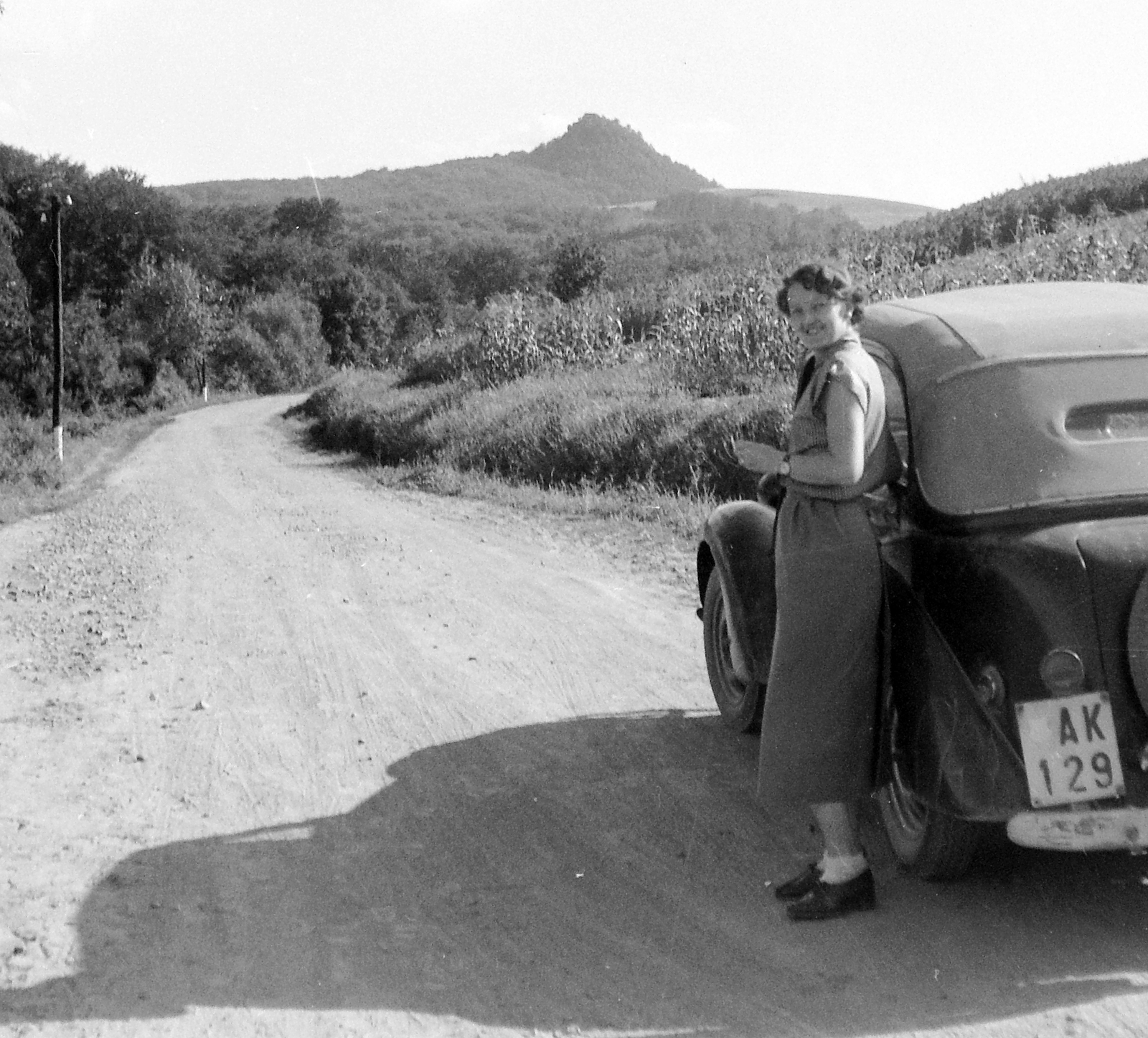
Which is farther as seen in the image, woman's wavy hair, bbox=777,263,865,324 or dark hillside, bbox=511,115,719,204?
dark hillside, bbox=511,115,719,204

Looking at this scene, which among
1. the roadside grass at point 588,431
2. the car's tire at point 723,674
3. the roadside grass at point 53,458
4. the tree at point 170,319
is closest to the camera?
the car's tire at point 723,674

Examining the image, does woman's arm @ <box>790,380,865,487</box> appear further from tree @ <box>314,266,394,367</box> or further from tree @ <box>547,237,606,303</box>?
tree @ <box>314,266,394,367</box>

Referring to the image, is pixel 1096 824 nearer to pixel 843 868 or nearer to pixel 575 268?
pixel 843 868

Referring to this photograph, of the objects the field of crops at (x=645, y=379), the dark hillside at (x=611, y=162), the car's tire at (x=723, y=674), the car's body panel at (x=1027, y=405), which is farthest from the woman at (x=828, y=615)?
the dark hillside at (x=611, y=162)

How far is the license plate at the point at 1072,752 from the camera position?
3.54 m

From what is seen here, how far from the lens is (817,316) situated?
396cm

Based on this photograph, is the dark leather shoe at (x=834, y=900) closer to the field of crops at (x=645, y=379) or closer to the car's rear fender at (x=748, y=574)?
the car's rear fender at (x=748, y=574)

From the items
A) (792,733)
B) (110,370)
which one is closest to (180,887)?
(792,733)

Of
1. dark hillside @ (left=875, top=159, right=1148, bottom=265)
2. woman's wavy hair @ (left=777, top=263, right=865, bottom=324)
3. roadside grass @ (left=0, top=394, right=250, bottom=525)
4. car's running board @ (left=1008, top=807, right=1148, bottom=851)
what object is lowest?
roadside grass @ (left=0, top=394, right=250, bottom=525)

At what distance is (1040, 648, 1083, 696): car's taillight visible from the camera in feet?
11.8

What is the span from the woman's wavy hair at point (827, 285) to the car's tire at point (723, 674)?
2016 millimetres

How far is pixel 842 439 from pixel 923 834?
1230mm

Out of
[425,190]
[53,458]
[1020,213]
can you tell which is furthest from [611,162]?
[53,458]

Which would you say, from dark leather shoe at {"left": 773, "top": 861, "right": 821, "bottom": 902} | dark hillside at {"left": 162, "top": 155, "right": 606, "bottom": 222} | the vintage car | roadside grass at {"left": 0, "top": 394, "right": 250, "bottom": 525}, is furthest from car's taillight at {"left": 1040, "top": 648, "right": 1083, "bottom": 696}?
dark hillside at {"left": 162, "top": 155, "right": 606, "bottom": 222}
